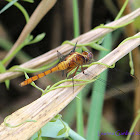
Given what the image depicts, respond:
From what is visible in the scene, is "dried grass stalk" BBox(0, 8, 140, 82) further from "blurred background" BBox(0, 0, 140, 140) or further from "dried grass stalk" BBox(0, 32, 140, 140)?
"blurred background" BBox(0, 0, 140, 140)

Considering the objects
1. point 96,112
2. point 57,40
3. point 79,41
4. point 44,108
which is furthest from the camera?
point 57,40

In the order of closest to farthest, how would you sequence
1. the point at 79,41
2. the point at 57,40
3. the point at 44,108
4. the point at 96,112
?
the point at 44,108, the point at 96,112, the point at 79,41, the point at 57,40

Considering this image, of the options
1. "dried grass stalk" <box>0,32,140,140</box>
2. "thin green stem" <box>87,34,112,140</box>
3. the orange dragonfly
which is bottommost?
"thin green stem" <box>87,34,112,140</box>

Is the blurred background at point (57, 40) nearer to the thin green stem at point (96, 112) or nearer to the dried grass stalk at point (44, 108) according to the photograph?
the thin green stem at point (96, 112)

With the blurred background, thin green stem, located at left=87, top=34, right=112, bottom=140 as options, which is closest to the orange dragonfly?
thin green stem, located at left=87, top=34, right=112, bottom=140

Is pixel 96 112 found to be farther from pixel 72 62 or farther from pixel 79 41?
pixel 79 41

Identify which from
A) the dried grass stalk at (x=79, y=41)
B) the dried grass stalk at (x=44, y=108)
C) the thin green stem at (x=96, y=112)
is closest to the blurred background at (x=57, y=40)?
the dried grass stalk at (x=79, y=41)

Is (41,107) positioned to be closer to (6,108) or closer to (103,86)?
(103,86)

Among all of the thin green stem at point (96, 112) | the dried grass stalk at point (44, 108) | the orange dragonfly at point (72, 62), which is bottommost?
the thin green stem at point (96, 112)

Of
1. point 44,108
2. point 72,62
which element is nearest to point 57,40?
point 72,62
